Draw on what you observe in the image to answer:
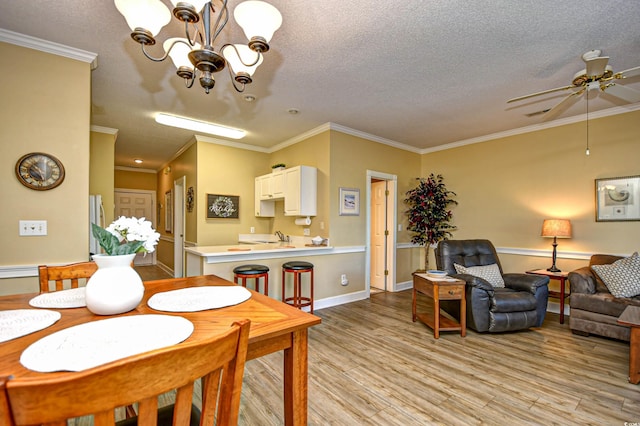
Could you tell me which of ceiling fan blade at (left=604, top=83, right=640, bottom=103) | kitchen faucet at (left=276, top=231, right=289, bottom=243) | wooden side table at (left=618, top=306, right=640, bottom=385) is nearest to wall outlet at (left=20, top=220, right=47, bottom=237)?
kitchen faucet at (left=276, top=231, right=289, bottom=243)

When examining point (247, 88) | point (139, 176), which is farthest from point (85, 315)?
point (139, 176)

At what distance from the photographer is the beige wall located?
2.23 m

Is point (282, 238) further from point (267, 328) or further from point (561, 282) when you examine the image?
point (267, 328)

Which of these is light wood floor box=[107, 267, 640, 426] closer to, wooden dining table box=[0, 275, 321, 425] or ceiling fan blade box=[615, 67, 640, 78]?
wooden dining table box=[0, 275, 321, 425]

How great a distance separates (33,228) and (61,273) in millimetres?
875

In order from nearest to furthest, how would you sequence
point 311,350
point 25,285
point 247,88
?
point 25,285
point 311,350
point 247,88

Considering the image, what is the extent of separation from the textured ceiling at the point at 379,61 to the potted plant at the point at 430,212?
118 cm

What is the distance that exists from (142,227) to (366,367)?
2108 mm

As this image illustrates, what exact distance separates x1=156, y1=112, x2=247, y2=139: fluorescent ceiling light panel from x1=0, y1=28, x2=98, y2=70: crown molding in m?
1.41

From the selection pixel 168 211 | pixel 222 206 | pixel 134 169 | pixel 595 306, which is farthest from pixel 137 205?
pixel 595 306

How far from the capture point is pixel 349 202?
4.55m

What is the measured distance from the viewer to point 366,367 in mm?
2523

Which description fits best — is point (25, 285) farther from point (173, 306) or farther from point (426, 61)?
point (426, 61)

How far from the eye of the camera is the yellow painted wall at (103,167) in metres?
4.38
